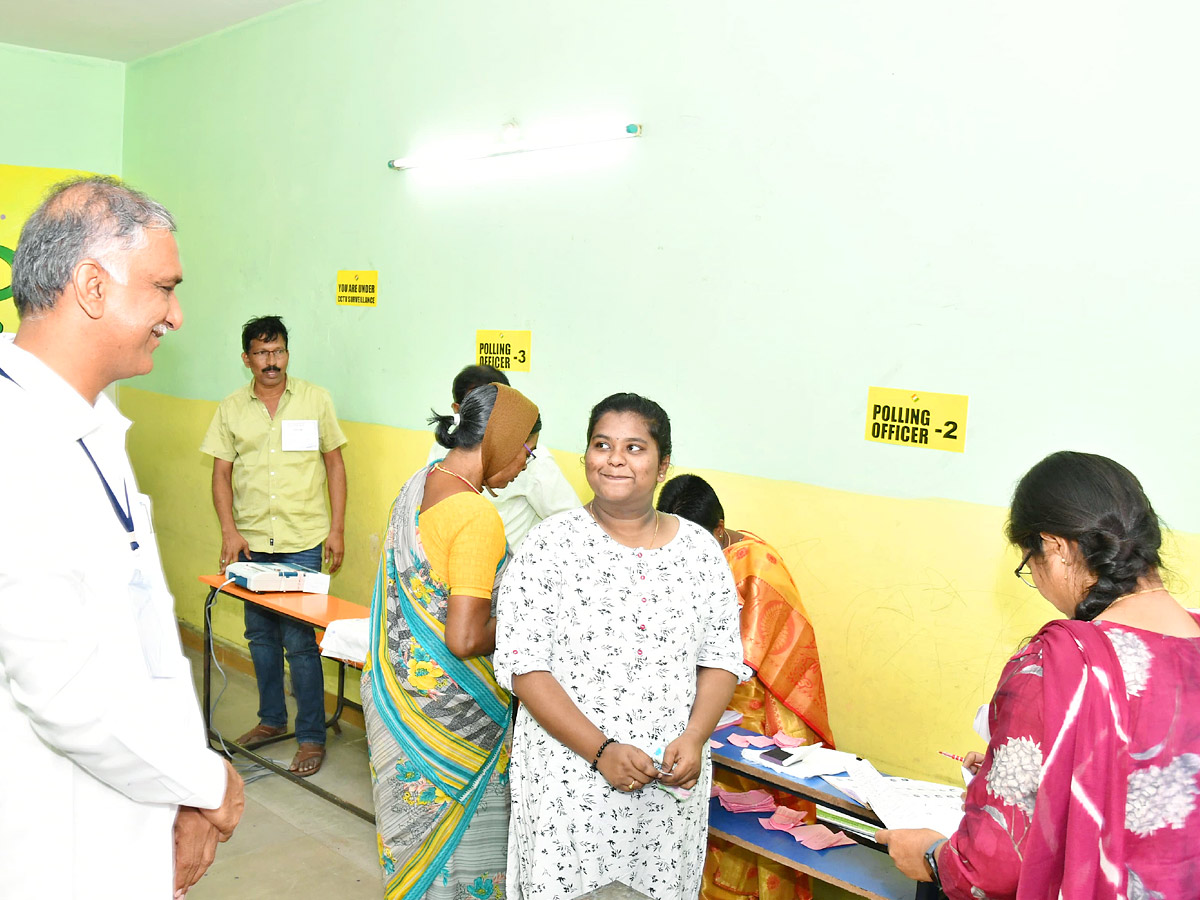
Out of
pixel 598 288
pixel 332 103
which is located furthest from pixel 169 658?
pixel 332 103

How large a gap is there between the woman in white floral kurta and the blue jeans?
232 centimetres

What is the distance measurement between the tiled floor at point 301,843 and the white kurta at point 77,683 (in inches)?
79.4

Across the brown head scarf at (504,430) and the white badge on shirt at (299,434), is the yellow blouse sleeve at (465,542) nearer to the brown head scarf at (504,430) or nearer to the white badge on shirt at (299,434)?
the brown head scarf at (504,430)

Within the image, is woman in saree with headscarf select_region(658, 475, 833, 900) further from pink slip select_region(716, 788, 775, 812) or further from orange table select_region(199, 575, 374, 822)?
orange table select_region(199, 575, 374, 822)

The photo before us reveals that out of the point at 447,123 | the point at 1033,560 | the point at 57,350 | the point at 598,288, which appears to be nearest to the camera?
the point at 57,350

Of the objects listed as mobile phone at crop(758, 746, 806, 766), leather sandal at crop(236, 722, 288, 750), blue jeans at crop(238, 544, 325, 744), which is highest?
mobile phone at crop(758, 746, 806, 766)

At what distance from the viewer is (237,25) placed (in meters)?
5.25

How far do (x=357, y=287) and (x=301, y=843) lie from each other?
2.44m

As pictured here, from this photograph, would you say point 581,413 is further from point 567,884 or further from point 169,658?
point 169,658

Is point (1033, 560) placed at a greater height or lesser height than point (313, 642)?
greater

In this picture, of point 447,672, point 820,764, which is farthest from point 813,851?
point 447,672

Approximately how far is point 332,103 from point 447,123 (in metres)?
0.89

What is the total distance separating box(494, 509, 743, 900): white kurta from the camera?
2072mm

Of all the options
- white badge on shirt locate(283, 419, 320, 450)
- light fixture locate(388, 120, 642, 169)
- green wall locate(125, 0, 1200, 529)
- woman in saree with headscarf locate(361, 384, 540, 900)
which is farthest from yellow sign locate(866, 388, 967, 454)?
white badge on shirt locate(283, 419, 320, 450)
